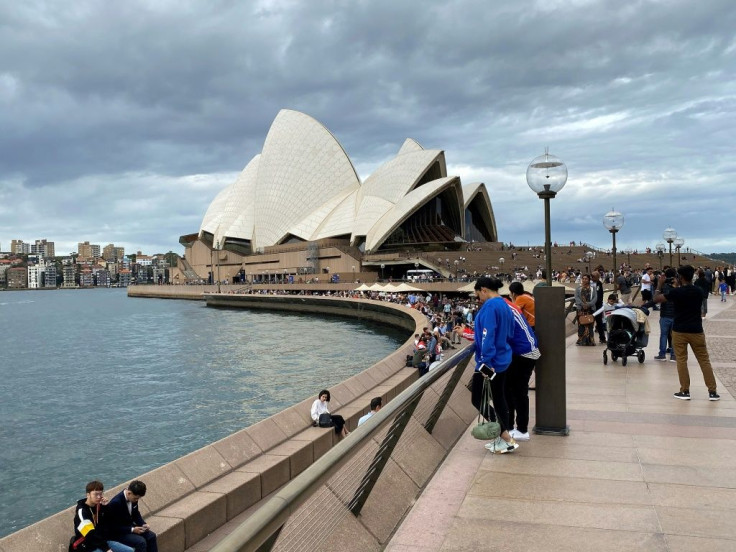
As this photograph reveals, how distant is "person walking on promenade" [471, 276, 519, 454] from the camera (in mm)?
3742

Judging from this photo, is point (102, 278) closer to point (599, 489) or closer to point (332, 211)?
point (332, 211)

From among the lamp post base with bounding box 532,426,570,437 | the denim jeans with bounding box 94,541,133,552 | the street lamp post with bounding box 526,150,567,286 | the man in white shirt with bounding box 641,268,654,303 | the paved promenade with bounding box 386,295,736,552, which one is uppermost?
the street lamp post with bounding box 526,150,567,286

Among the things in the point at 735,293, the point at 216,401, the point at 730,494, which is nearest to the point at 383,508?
the point at 730,494

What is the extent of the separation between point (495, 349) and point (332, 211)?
177ft

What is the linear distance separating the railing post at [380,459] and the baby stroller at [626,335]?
518 centimetres

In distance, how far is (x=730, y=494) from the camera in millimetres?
3104

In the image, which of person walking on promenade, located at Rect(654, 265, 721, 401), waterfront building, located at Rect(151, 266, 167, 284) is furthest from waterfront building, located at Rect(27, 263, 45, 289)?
person walking on promenade, located at Rect(654, 265, 721, 401)

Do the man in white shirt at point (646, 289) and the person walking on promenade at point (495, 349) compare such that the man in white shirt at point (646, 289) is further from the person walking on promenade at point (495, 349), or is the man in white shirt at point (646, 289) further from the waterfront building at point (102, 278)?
the waterfront building at point (102, 278)

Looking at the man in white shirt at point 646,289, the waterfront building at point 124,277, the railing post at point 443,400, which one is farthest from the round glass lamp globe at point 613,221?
the waterfront building at point 124,277

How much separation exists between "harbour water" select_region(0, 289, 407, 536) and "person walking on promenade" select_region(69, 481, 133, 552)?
3.70 meters

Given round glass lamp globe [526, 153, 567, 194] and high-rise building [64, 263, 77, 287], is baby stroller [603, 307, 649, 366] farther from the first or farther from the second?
high-rise building [64, 263, 77, 287]

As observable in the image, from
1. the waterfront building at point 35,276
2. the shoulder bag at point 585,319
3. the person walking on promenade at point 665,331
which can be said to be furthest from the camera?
the waterfront building at point 35,276

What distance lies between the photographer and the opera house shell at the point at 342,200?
51.1 meters

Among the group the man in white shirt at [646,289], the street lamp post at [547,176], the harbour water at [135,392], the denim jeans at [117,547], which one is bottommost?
the harbour water at [135,392]
